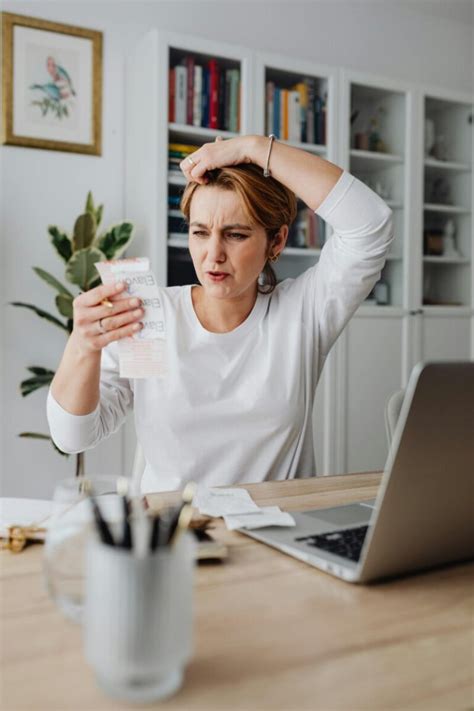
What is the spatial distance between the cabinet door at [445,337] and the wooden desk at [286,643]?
3018 mm

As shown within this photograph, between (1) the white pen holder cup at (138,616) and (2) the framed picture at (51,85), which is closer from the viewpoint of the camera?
(1) the white pen holder cup at (138,616)

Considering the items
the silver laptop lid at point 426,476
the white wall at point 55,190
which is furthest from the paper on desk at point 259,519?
the white wall at point 55,190

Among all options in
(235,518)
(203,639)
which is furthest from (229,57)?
(203,639)

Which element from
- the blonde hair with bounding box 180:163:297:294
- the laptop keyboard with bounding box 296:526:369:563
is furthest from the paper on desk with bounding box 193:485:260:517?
the blonde hair with bounding box 180:163:297:294

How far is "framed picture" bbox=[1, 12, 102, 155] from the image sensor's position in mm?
3021

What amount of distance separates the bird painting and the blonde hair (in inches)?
70.0

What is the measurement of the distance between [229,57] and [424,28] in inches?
65.2

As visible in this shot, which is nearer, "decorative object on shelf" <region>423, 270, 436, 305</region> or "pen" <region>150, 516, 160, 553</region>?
"pen" <region>150, 516, 160, 553</region>

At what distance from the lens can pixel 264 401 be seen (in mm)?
1569

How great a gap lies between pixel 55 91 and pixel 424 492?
292cm

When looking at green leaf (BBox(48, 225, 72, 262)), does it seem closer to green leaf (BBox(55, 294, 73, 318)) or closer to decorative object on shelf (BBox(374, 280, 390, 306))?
green leaf (BBox(55, 294, 73, 318))

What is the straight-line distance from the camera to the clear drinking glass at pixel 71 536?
58 centimetres

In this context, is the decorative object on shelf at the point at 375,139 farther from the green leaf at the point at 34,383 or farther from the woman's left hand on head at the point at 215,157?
the woman's left hand on head at the point at 215,157

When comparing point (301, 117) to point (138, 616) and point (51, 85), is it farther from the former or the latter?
point (138, 616)
